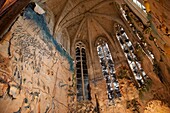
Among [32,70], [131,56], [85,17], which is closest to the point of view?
[32,70]

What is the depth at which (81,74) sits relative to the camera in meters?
12.7

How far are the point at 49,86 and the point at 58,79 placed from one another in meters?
0.95

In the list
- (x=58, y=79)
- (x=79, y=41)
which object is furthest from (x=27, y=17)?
(x=79, y=41)

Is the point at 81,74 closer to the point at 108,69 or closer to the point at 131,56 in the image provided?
the point at 108,69

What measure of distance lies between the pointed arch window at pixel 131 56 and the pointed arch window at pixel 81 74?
273cm

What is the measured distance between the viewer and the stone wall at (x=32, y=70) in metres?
6.96

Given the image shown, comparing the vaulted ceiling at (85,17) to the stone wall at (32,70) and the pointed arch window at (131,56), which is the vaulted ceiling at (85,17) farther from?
the stone wall at (32,70)

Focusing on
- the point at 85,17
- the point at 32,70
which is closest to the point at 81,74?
the point at 85,17

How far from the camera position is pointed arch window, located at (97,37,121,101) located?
37.7 ft

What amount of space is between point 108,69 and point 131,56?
5.51 ft

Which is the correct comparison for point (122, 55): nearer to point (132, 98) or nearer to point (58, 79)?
point (132, 98)

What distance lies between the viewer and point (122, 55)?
12773 millimetres

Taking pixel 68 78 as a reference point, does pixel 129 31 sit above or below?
above

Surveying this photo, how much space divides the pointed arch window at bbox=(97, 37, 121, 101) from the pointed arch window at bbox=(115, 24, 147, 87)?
1137mm
